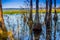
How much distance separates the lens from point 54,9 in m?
13.5

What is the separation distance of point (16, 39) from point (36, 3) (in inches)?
165

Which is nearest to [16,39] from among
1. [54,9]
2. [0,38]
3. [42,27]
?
[0,38]

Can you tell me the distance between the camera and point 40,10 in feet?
35.0

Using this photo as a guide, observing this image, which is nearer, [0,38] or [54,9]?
[0,38]

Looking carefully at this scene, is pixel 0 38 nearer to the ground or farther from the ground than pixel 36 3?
nearer to the ground

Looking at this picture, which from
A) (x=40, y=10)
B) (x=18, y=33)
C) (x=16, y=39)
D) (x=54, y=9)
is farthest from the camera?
(x=54, y=9)

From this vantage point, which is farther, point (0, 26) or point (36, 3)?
point (36, 3)

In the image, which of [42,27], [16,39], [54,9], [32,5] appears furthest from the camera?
[54,9]

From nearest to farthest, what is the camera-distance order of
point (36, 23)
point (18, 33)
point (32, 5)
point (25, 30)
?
Answer: 1. point (18, 33)
2. point (25, 30)
3. point (36, 23)
4. point (32, 5)

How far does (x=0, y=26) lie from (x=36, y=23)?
136 inches

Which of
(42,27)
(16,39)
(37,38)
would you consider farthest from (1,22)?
(42,27)

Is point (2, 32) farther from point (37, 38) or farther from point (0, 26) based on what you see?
point (37, 38)

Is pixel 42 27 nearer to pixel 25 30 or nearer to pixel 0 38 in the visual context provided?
pixel 25 30

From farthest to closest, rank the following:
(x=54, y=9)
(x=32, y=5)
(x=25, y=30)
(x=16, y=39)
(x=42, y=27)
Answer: (x=54, y=9) → (x=32, y=5) → (x=42, y=27) → (x=25, y=30) → (x=16, y=39)
